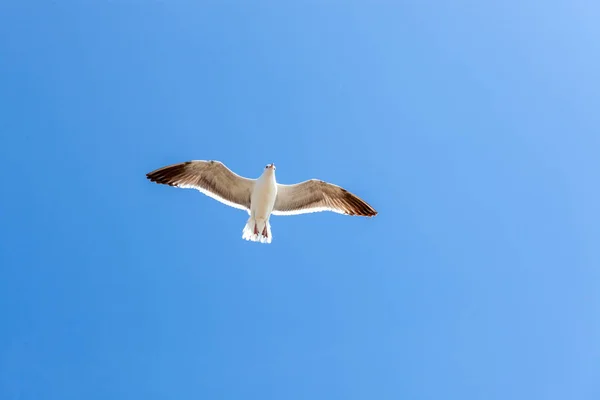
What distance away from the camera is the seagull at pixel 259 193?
12.3 m

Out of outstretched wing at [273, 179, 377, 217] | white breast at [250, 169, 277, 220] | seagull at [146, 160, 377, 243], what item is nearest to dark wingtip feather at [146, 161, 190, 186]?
seagull at [146, 160, 377, 243]

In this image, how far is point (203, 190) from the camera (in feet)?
41.3

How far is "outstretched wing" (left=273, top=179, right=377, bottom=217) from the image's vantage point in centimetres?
1275

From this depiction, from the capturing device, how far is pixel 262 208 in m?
12.4

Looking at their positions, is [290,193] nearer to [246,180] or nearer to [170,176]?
[246,180]

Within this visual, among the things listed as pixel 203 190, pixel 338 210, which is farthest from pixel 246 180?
pixel 338 210

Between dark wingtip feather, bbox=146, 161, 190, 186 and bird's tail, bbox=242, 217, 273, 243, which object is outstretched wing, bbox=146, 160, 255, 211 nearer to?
dark wingtip feather, bbox=146, 161, 190, 186

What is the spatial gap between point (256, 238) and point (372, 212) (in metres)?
2.58

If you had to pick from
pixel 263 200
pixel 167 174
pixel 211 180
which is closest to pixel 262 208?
pixel 263 200

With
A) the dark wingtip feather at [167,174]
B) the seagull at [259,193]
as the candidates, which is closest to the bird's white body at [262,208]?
the seagull at [259,193]

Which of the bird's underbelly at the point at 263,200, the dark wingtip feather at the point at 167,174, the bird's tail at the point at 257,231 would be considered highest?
the dark wingtip feather at the point at 167,174

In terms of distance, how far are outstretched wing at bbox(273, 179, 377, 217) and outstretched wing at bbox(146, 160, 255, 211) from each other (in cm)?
73

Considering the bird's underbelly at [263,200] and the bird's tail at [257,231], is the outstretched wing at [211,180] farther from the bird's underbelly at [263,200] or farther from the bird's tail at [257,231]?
the bird's tail at [257,231]

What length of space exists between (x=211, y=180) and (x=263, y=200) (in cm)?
122
